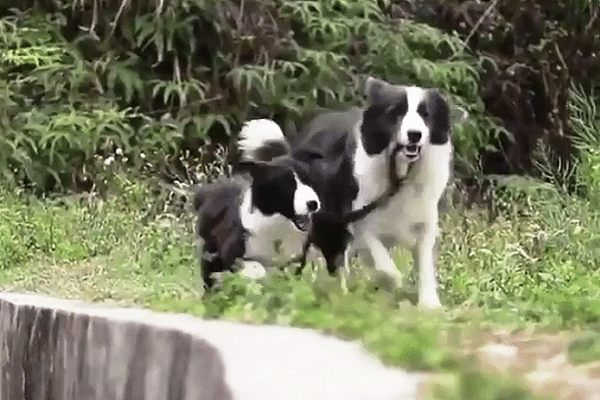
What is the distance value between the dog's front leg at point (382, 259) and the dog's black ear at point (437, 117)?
1.66ft

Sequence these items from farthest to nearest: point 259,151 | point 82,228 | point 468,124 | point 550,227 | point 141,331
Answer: point 468,124, point 82,228, point 550,227, point 259,151, point 141,331

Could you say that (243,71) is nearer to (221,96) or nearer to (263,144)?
(221,96)

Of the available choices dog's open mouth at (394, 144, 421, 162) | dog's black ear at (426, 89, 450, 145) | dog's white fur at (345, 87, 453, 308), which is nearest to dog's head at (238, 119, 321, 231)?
dog's white fur at (345, 87, 453, 308)

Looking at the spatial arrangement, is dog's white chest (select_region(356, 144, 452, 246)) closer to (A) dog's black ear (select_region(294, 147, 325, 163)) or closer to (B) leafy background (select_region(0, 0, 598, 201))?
(A) dog's black ear (select_region(294, 147, 325, 163))

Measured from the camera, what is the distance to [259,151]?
4.09 meters

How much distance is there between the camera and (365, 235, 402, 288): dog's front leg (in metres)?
3.69

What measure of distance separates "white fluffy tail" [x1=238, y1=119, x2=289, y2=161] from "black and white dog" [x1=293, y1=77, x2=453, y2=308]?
0.65 feet

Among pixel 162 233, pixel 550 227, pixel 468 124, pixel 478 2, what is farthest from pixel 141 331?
pixel 478 2

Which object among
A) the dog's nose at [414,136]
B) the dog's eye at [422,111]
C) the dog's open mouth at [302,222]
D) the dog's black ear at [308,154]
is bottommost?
the dog's open mouth at [302,222]

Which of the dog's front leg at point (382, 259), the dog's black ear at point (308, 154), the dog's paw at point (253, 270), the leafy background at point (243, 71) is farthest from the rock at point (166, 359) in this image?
the leafy background at point (243, 71)

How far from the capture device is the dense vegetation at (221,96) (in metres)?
5.34

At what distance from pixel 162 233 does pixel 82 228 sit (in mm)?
653

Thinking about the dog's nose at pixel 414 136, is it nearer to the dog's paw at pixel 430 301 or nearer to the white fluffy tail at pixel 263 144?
the dog's paw at pixel 430 301

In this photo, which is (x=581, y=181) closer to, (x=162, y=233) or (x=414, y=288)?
(x=414, y=288)
